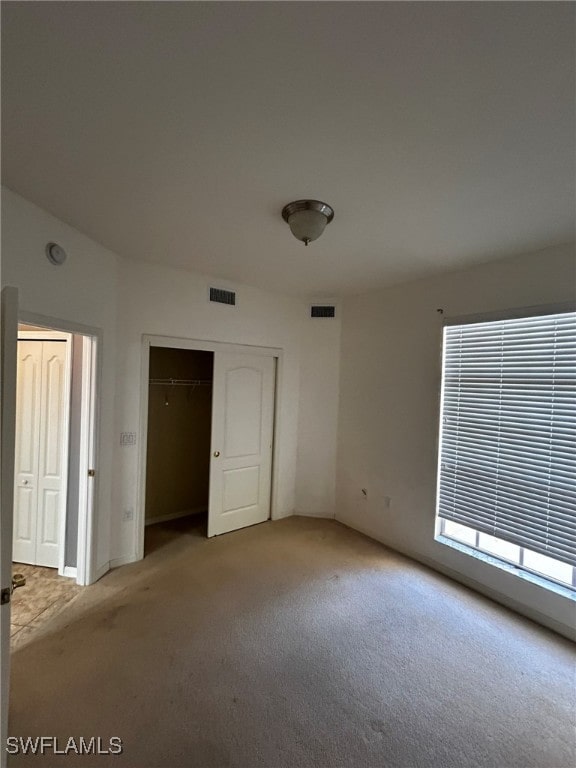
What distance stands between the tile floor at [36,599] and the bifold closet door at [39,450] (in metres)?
0.11

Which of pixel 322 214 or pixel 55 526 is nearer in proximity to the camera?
pixel 322 214

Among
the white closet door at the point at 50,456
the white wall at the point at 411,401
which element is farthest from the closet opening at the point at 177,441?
the white wall at the point at 411,401

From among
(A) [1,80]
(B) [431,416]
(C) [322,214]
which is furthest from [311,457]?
(A) [1,80]

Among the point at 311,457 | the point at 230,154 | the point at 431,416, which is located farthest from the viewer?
the point at 311,457

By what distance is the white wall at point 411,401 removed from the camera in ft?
8.14

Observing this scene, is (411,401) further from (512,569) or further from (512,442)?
(512,569)

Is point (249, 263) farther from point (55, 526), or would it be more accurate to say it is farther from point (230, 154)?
point (55, 526)

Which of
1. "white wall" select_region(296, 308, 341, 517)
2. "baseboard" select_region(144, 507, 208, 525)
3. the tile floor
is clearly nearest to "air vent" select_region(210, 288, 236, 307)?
"white wall" select_region(296, 308, 341, 517)

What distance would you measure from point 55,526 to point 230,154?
327 centimetres

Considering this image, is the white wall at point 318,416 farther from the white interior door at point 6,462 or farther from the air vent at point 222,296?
the white interior door at point 6,462

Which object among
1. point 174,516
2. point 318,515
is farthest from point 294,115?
point 174,516

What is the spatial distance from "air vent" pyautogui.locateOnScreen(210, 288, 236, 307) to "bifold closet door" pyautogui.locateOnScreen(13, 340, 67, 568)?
4.78ft

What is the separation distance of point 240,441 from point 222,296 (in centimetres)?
164

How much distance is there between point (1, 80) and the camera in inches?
47.4
